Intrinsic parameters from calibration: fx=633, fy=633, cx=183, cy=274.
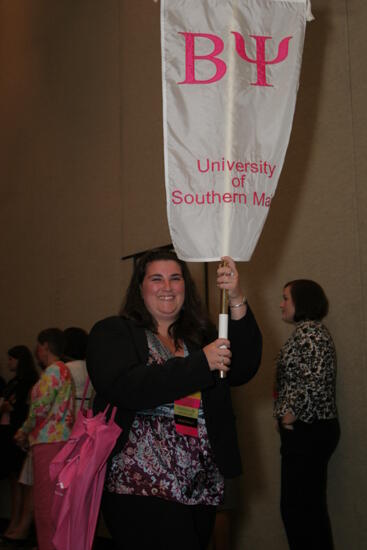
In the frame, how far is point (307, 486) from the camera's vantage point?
11.6 feet

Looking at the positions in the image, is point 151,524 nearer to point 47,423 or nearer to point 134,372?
point 134,372

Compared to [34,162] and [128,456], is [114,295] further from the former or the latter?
[128,456]

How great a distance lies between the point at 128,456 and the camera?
2.11 m

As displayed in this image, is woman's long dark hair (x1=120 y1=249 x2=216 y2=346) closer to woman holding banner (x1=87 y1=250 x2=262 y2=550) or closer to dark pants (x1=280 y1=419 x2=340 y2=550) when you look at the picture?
woman holding banner (x1=87 y1=250 x2=262 y2=550)

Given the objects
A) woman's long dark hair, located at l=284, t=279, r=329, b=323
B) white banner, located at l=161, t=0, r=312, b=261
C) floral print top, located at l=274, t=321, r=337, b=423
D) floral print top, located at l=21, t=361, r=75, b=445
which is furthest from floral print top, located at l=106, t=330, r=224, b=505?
floral print top, located at l=21, t=361, r=75, b=445

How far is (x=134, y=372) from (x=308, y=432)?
184cm

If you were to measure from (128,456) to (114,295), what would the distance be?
12.8 ft

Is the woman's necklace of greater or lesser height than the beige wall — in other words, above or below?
below

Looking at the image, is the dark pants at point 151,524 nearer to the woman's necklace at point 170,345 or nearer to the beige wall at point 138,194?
the woman's necklace at point 170,345

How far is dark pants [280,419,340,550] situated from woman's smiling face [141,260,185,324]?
1.54 meters

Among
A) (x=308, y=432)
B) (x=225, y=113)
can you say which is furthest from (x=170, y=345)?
(x=308, y=432)

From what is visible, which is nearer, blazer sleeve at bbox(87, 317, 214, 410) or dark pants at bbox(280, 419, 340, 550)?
blazer sleeve at bbox(87, 317, 214, 410)

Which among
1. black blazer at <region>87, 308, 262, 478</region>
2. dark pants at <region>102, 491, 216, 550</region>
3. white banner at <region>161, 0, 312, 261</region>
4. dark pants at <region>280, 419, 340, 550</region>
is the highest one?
white banner at <region>161, 0, 312, 261</region>

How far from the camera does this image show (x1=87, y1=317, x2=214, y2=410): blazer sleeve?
202 centimetres
